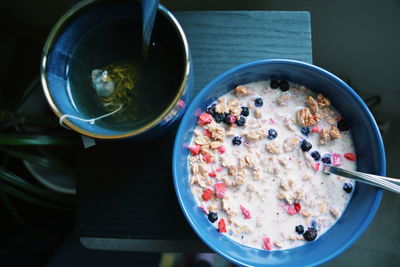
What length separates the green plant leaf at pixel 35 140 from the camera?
82 cm

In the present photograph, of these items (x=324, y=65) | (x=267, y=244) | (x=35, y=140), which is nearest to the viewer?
(x=267, y=244)

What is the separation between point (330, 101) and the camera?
2.17ft

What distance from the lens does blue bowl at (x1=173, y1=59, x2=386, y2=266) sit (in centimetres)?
60

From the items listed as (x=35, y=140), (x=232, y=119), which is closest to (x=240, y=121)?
(x=232, y=119)

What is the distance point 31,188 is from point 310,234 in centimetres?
68

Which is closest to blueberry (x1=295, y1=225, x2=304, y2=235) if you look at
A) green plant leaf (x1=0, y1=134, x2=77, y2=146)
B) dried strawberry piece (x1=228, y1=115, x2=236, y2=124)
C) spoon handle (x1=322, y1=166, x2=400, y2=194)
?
spoon handle (x1=322, y1=166, x2=400, y2=194)

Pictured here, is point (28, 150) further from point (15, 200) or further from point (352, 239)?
point (352, 239)

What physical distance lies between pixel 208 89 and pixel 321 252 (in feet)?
1.10

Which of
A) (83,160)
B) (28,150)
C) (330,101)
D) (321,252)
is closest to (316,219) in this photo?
(321,252)

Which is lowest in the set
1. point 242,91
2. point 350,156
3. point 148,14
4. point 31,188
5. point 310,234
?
point 31,188

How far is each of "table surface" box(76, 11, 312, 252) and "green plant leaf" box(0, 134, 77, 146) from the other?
15 centimetres

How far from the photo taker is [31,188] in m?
0.91

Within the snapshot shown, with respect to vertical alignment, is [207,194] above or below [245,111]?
below

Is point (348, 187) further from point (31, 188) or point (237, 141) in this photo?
point (31, 188)
